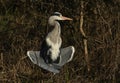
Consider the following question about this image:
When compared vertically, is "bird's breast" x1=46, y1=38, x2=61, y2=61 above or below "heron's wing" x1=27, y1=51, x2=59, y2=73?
above

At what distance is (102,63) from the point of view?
234 inches

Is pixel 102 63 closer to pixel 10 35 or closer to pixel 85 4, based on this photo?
pixel 85 4

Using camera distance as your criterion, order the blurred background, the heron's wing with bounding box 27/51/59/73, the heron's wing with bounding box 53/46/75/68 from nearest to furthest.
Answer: the heron's wing with bounding box 27/51/59/73 → the heron's wing with bounding box 53/46/75/68 → the blurred background

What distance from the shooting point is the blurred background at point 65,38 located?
564 cm

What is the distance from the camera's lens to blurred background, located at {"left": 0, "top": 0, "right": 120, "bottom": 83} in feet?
18.5

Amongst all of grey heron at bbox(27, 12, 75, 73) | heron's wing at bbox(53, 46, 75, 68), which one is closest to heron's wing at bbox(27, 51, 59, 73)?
grey heron at bbox(27, 12, 75, 73)

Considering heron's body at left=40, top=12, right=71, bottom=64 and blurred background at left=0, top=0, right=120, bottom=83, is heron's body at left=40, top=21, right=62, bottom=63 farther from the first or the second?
blurred background at left=0, top=0, right=120, bottom=83

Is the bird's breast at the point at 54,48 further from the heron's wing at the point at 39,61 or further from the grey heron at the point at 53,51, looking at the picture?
the heron's wing at the point at 39,61

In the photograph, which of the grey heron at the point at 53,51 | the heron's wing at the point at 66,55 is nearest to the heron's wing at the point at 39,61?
the grey heron at the point at 53,51

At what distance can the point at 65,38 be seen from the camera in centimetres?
699

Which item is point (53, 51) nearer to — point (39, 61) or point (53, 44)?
point (53, 44)

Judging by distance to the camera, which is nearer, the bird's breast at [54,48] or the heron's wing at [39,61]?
the heron's wing at [39,61]

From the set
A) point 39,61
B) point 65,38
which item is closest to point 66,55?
point 39,61

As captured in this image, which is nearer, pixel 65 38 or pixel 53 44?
pixel 53 44
